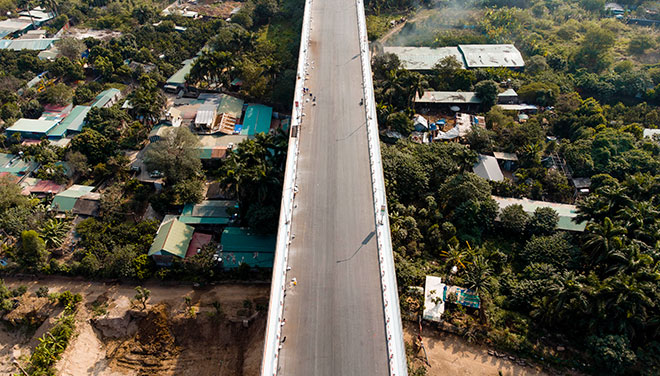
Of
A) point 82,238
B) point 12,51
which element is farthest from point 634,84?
point 12,51

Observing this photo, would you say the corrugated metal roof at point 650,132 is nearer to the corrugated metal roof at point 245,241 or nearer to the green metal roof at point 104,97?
the corrugated metal roof at point 245,241

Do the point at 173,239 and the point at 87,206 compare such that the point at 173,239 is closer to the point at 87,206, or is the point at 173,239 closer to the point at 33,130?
the point at 87,206

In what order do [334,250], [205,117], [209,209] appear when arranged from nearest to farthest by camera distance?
[334,250] < [209,209] < [205,117]

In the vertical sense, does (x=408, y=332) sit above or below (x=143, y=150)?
below

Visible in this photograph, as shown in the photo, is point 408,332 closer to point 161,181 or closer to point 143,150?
point 161,181

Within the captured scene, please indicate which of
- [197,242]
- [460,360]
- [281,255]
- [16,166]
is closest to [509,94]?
[460,360]

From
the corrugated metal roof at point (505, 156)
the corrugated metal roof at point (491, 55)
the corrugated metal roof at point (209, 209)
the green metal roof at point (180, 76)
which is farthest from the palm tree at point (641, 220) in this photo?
the green metal roof at point (180, 76)
